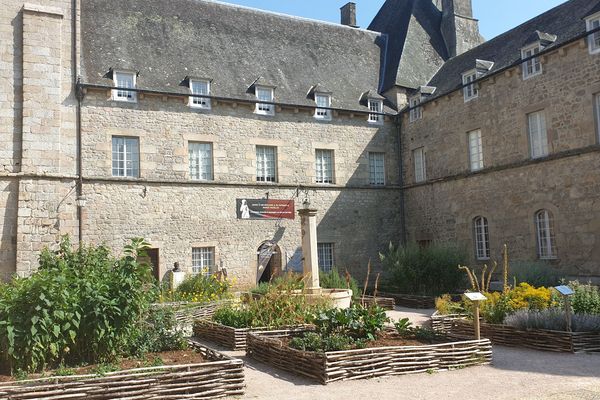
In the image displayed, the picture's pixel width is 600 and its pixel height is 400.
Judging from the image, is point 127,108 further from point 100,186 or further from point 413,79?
point 413,79

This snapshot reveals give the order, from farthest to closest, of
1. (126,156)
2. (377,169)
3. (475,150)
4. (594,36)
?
(377,169) < (475,150) < (126,156) < (594,36)

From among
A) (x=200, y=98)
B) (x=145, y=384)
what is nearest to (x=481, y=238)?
(x=200, y=98)

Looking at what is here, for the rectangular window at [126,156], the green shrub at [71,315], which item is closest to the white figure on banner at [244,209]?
the rectangular window at [126,156]

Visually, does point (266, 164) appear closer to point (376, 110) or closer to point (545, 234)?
point (376, 110)

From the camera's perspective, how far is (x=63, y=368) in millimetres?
6766

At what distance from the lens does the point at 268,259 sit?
1916cm

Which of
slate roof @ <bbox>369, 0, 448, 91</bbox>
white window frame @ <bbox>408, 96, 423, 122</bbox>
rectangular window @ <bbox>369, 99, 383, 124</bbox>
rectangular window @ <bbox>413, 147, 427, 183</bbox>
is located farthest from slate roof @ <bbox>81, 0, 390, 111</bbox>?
→ rectangular window @ <bbox>413, 147, 427, 183</bbox>

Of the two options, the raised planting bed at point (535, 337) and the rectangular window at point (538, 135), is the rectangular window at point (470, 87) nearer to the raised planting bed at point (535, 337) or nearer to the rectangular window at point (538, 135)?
the rectangular window at point (538, 135)

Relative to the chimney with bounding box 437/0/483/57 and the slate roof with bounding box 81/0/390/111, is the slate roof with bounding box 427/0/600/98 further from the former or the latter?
the slate roof with bounding box 81/0/390/111

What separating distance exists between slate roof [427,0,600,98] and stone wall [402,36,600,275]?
69cm

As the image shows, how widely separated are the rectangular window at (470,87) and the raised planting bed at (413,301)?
7176 mm

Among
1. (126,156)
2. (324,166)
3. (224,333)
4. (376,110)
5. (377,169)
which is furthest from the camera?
(377,169)

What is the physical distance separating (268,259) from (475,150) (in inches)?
302

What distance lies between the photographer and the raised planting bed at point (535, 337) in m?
8.66
